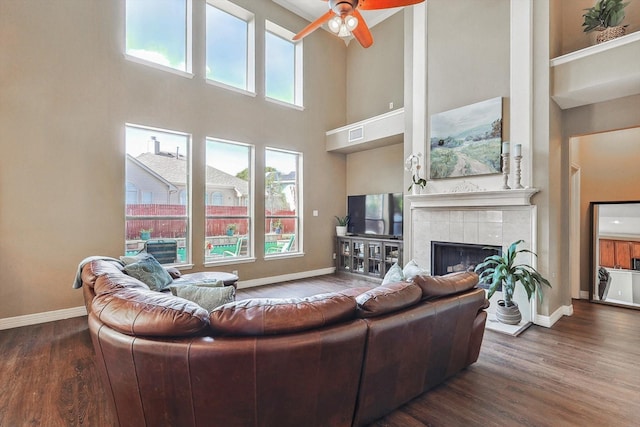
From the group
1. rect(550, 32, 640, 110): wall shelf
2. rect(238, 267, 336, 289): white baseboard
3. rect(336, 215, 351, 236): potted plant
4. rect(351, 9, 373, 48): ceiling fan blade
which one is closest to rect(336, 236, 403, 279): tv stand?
rect(336, 215, 351, 236): potted plant

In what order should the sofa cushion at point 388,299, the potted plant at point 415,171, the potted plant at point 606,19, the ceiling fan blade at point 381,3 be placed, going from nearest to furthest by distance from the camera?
the sofa cushion at point 388,299
the ceiling fan blade at point 381,3
the potted plant at point 606,19
the potted plant at point 415,171

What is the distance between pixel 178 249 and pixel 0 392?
8.68 feet

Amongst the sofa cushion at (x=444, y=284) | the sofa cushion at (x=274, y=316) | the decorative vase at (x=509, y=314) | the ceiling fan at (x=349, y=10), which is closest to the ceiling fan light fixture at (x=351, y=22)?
the ceiling fan at (x=349, y=10)

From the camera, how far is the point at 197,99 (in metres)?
4.88

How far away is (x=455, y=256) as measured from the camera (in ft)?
15.1

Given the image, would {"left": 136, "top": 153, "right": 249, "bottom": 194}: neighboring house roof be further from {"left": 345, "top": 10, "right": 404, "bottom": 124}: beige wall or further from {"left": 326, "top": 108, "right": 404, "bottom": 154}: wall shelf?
{"left": 345, "top": 10, "right": 404, "bottom": 124}: beige wall

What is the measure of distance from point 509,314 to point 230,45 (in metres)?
5.83

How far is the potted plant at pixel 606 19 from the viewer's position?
11.1ft

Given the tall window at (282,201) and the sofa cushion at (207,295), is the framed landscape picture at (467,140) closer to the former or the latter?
the tall window at (282,201)

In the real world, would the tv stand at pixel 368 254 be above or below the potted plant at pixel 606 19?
below

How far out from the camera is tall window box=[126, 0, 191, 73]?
440 centimetres

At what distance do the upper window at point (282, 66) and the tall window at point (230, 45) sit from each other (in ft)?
1.15

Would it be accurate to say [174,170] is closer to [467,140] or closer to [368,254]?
[368,254]

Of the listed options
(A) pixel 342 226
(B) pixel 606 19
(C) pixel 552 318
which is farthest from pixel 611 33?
(A) pixel 342 226
